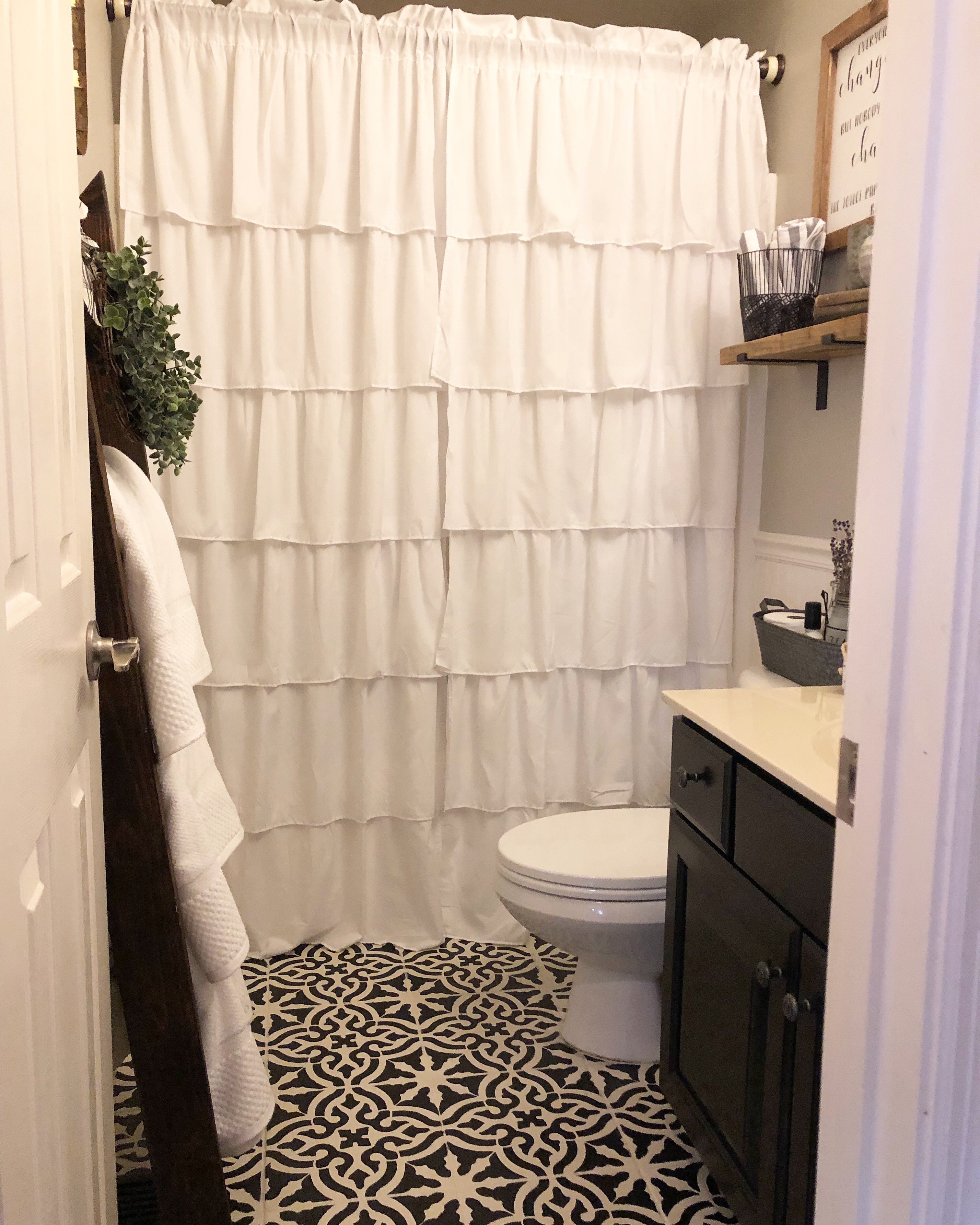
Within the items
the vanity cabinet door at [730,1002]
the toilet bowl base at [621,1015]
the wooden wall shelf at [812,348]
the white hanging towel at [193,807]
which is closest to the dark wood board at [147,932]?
the white hanging towel at [193,807]

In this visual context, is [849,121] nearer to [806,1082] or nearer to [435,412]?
[435,412]

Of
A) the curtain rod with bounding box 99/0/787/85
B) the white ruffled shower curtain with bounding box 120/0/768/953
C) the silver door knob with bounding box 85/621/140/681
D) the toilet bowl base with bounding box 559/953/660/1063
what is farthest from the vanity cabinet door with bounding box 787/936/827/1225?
the curtain rod with bounding box 99/0/787/85

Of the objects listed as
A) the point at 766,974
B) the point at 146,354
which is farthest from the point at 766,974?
the point at 146,354

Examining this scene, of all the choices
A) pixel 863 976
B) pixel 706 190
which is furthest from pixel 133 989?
pixel 706 190

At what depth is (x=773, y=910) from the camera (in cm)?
143

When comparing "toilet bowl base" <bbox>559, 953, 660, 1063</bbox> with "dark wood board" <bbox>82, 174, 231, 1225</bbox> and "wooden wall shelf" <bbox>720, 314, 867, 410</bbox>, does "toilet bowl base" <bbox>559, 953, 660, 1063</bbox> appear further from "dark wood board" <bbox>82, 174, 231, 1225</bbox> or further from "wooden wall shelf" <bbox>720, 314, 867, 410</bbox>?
"wooden wall shelf" <bbox>720, 314, 867, 410</bbox>

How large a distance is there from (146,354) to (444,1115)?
58.7 inches

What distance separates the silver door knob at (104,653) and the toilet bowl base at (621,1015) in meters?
1.40

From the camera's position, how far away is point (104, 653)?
112 cm

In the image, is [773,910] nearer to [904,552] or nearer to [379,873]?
[904,552]

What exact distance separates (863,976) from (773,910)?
0.68 meters

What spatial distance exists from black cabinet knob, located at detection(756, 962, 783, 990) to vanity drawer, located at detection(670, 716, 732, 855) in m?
0.20

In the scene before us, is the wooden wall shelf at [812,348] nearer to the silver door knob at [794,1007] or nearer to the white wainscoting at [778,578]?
the white wainscoting at [778,578]

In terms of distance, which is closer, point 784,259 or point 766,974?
point 766,974
